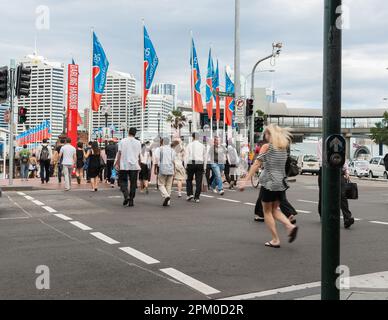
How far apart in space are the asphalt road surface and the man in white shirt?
805mm

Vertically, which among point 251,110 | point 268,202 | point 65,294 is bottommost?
point 65,294

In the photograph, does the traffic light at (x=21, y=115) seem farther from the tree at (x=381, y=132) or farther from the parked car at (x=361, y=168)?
the tree at (x=381, y=132)

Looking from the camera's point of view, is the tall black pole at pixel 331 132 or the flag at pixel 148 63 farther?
the flag at pixel 148 63

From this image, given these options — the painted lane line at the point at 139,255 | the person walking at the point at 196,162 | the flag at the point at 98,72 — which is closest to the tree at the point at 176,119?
the flag at the point at 98,72

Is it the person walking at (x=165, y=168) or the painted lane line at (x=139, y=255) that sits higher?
the person walking at (x=165, y=168)

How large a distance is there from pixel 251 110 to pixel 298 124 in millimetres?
66222

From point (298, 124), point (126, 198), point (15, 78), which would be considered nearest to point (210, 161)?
point (126, 198)

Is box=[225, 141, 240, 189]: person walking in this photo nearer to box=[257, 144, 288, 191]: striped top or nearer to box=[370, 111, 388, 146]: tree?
box=[257, 144, 288, 191]: striped top

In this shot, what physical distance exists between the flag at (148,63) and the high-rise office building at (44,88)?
1140cm

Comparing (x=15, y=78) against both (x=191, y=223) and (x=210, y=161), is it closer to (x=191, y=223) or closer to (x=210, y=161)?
(x=210, y=161)

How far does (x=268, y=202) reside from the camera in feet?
24.9

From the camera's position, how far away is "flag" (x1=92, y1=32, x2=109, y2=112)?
26.6 metres

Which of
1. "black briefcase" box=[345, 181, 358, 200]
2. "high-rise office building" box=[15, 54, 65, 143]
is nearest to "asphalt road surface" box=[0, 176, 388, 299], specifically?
"black briefcase" box=[345, 181, 358, 200]

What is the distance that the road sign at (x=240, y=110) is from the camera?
2359cm
